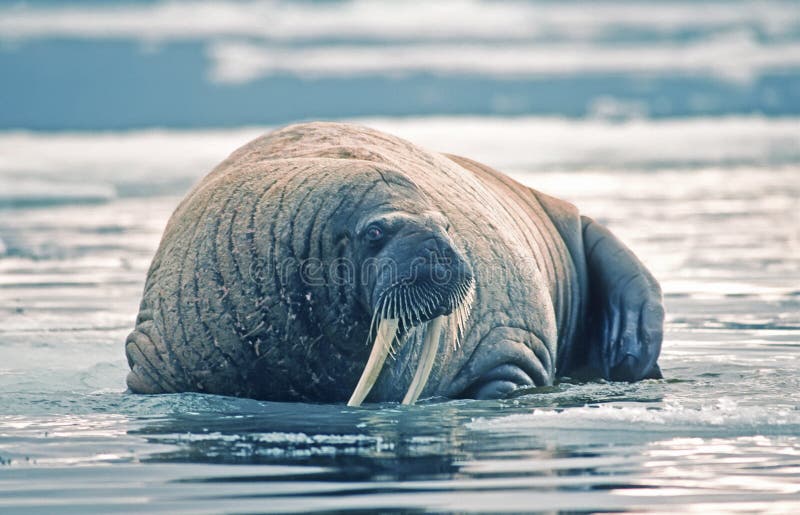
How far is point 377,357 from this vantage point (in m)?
7.64

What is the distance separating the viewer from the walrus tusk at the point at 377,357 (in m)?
7.54

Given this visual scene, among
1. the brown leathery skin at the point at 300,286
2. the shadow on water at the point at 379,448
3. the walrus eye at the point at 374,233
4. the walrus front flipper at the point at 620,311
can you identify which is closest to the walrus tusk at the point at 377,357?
the shadow on water at the point at 379,448

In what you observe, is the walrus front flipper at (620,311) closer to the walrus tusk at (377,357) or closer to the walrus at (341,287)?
the walrus at (341,287)

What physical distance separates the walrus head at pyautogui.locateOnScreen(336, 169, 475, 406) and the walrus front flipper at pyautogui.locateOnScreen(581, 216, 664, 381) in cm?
200

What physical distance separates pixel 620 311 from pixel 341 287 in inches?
105

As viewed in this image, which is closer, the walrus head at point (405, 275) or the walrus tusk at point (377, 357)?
the walrus head at point (405, 275)

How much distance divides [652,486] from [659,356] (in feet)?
12.6

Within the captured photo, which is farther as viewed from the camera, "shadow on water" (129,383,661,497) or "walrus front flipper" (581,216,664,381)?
"walrus front flipper" (581,216,664,381)

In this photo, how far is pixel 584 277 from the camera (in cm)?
1024

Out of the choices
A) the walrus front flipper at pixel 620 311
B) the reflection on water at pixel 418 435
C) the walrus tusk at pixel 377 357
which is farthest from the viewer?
the walrus front flipper at pixel 620 311

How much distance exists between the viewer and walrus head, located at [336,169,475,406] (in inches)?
Result: 291

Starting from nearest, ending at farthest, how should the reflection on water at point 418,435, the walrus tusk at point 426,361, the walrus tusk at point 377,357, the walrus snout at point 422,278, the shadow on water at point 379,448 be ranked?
1. the reflection on water at point 418,435
2. the shadow on water at point 379,448
3. the walrus snout at point 422,278
4. the walrus tusk at point 377,357
5. the walrus tusk at point 426,361

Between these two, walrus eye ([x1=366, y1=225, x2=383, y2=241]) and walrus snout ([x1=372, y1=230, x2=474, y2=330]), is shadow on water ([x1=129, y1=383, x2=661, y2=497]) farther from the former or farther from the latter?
walrus eye ([x1=366, y1=225, x2=383, y2=241])

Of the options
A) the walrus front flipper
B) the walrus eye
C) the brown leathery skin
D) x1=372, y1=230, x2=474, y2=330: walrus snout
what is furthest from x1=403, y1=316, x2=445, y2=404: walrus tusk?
the walrus front flipper
